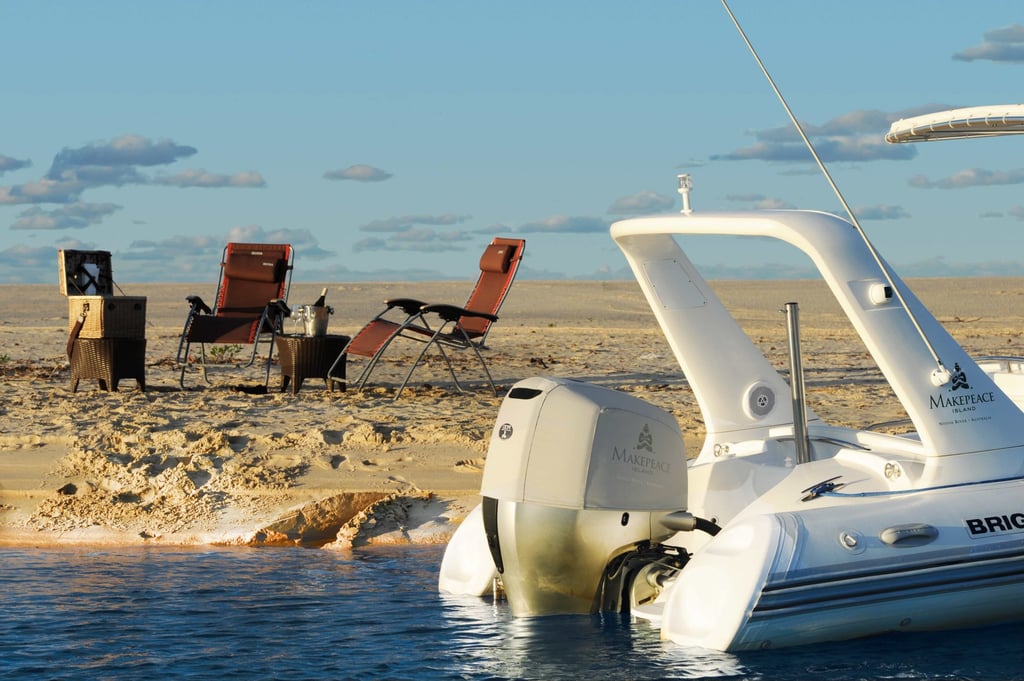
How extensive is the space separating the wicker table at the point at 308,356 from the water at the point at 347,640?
14.0 ft

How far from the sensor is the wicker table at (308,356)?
1134 centimetres

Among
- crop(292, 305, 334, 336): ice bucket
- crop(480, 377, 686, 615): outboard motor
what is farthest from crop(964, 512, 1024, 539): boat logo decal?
crop(292, 305, 334, 336): ice bucket

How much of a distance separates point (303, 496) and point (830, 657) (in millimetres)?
4113

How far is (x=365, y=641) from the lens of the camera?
5730 millimetres

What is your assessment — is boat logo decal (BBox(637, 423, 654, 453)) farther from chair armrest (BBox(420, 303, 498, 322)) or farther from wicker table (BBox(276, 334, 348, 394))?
wicker table (BBox(276, 334, 348, 394))

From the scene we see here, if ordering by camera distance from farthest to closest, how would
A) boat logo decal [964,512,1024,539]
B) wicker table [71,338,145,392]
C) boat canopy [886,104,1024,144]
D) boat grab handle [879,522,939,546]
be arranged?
1. wicker table [71,338,145,392]
2. boat canopy [886,104,1024,144]
3. boat logo decal [964,512,1024,539]
4. boat grab handle [879,522,939,546]

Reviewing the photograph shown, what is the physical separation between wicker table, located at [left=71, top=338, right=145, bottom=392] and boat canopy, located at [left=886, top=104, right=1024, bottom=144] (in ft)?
22.4

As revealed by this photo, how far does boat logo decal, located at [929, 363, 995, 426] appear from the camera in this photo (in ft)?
18.6

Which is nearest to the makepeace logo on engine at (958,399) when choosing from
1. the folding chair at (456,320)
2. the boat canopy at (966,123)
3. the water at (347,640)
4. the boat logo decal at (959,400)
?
the boat logo decal at (959,400)

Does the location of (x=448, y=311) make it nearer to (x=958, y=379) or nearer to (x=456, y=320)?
(x=456, y=320)

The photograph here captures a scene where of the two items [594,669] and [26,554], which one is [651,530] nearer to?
[594,669]

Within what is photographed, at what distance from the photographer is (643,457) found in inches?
231

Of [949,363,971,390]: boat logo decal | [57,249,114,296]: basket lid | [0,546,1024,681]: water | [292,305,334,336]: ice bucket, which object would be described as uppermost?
[57,249,114,296]: basket lid

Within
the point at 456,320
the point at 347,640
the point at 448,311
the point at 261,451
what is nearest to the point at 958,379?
the point at 347,640
